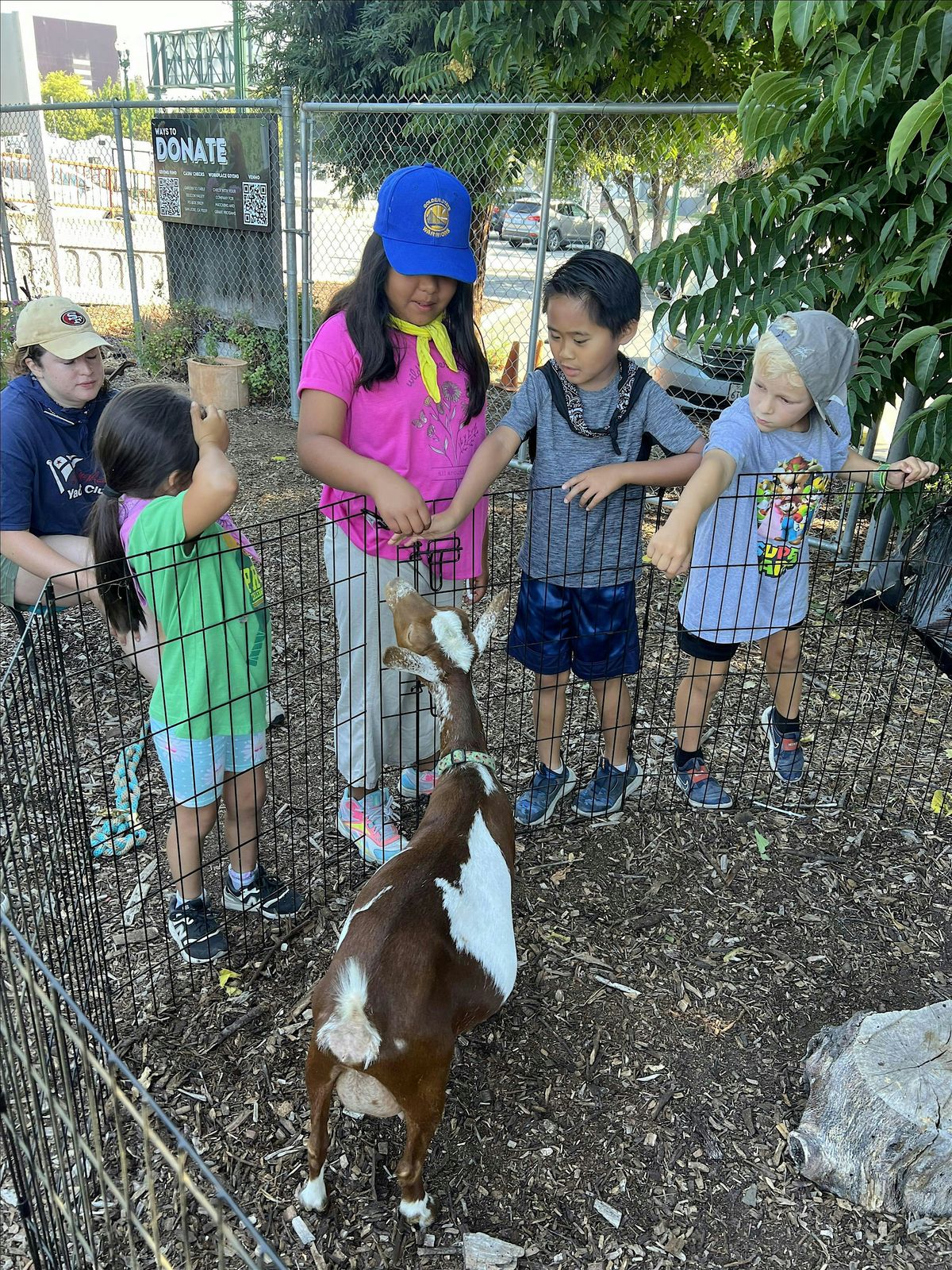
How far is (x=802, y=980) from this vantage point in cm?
306

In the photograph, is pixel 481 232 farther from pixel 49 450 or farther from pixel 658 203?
pixel 49 450

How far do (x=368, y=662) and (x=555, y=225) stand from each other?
937 centimetres

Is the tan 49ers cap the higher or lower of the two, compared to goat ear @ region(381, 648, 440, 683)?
higher

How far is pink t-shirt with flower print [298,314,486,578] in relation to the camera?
9.39 ft

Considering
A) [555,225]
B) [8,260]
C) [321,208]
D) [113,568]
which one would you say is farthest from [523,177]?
[113,568]

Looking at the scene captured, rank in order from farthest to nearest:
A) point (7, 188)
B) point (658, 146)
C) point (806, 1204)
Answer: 1. point (7, 188)
2. point (658, 146)
3. point (806, 1204)

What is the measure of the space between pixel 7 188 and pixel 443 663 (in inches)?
545

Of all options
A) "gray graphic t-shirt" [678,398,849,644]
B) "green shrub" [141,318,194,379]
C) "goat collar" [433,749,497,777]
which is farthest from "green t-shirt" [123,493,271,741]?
"green shrub" [141,318,194,379]

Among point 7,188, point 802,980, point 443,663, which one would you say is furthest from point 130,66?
point 802,980

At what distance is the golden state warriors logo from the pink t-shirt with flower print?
1.05 feet

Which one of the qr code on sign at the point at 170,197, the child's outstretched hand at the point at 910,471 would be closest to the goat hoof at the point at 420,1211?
the child's outstretched hand at the point at 910,471

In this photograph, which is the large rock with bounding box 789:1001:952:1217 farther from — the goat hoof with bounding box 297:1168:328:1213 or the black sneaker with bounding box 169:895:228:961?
the black sneaker with bounding box 169:895:228:961

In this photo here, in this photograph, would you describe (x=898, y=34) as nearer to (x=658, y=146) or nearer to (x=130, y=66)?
(x=658, y=146)

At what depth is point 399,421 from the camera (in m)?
2.97
